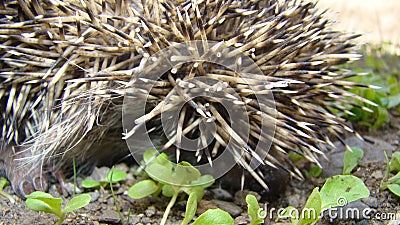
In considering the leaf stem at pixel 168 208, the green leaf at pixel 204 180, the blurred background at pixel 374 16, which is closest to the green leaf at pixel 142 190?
the leaf stem at pixel 168 208

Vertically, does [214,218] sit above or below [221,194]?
above

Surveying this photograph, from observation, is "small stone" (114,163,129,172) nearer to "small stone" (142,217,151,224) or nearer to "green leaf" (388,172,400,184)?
"small stone" (142,217,151,224)

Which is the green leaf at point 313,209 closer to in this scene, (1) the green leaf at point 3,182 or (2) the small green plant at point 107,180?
(2) the small green plant at point 107,180

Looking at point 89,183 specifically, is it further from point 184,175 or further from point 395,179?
point 395,179

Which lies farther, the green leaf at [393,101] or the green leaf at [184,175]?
the green leaf at [393,101]

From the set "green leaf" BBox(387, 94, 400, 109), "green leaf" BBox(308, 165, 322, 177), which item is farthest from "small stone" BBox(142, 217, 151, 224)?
"green leaf" BBox(387, 94, 400, 109)

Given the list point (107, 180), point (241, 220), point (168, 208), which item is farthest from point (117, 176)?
point (241, 220)
